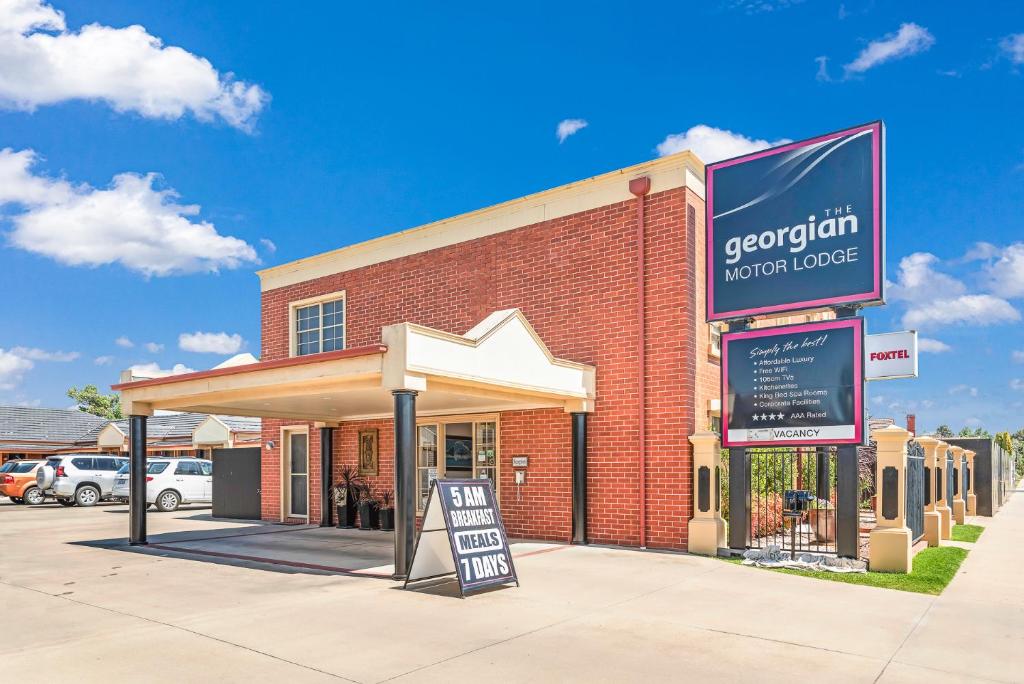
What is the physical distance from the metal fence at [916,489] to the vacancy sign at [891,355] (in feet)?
4.22

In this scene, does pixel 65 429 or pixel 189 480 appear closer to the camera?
pixel 189 480

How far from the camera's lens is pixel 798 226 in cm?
1214

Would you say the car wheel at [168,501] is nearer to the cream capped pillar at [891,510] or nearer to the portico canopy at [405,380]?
the portico canopy at [405,380]

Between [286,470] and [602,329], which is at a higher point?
[602,329]

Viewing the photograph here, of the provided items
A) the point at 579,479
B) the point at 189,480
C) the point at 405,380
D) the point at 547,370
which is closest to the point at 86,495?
the point at 189,480

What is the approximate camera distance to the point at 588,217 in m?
14.6

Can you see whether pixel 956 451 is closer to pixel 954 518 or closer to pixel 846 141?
pixel 954 518

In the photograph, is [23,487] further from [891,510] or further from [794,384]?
[891,510]

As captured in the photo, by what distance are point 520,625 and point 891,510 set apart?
627 centimetres

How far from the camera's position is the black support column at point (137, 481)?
14.8m

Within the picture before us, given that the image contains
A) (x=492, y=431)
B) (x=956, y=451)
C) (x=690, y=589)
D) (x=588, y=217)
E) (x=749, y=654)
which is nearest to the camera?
(x=749, y=654)

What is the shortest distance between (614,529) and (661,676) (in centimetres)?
746

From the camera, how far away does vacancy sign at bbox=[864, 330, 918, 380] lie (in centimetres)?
1162

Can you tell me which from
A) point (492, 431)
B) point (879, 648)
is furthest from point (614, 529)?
point (879, 648)
